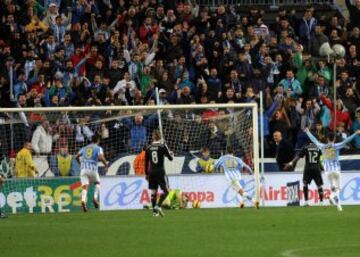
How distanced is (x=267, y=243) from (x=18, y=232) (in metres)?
5.70

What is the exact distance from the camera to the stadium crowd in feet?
114

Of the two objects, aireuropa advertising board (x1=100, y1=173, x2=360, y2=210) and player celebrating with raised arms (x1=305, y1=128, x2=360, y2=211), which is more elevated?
player celebrating with raised arms (x1=305, y1=128, x2=360, y2=211)

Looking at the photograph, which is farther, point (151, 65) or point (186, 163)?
point (151, 65)

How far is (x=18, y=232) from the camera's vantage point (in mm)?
22719

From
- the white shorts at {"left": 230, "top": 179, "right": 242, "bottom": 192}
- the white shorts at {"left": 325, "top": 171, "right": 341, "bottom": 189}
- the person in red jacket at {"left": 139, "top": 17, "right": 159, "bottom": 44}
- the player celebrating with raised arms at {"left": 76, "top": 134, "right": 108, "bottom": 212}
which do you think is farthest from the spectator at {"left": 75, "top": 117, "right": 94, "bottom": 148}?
the white shorts at {"left": 325, "top": 171, "right": 341, "bottom": 189}

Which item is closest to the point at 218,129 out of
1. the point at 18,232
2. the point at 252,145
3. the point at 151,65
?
the point at 252,145

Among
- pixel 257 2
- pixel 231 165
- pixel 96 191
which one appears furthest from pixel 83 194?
pixel 257 2

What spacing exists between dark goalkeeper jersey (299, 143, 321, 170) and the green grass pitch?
2588 millimetres

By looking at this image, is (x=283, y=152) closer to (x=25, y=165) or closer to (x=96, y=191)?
(x=96, y=191)

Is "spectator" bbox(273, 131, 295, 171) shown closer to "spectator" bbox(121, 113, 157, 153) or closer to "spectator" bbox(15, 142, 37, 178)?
"spectator" bbox(121, 113, 157, 153)

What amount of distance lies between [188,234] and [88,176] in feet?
35.7

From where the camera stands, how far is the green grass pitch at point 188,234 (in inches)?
707

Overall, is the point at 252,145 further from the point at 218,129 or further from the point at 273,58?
the point at 273,58

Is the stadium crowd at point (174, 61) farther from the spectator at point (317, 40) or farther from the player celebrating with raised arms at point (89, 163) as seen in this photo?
the player celebrating with raised arms at point (89, 163)
